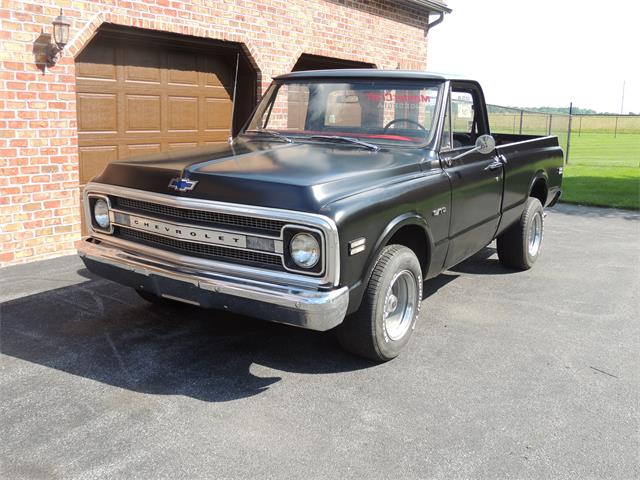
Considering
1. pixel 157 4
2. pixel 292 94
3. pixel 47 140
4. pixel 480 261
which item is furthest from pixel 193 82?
pixel 480 261

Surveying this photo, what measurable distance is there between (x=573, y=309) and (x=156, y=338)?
3422 millimetres

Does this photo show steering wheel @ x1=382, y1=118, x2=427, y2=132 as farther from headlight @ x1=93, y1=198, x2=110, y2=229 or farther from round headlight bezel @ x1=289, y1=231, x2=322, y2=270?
headlight @ x1=93, y1=198, x2=110, y2=229

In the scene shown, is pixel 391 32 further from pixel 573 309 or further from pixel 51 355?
pixel 51 355

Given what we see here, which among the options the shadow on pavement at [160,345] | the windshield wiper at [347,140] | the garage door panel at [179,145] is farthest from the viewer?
the garage door panel at [179,145]

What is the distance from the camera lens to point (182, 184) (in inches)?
146

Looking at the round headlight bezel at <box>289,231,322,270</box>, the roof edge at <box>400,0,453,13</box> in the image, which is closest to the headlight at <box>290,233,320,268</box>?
the round headlight bezel at <box>289,231,322,270</box>

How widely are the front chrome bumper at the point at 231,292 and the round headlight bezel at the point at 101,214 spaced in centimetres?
30

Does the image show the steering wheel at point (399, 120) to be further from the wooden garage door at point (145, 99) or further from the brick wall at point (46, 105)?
the wooden garage door at point (145, 99)

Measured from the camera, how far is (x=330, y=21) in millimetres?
10094

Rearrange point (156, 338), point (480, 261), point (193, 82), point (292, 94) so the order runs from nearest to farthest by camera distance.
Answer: point (156, 338)
point (292, 94)
point (480, 261)
point (193, 82)

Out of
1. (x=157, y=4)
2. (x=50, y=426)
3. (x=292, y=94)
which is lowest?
(x=50, y=426)

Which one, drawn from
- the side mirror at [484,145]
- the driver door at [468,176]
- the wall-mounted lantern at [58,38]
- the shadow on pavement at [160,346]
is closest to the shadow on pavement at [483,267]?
the driver door at [468,176]

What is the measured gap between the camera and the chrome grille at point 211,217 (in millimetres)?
3436

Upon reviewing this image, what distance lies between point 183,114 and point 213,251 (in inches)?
201
